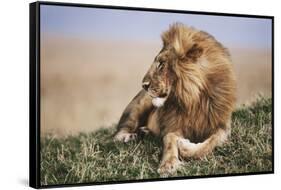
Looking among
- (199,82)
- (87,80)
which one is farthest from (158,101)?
(87,80)

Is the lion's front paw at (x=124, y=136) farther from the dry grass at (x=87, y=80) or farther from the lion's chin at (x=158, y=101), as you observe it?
the lion's chin at (x=158, y=101)

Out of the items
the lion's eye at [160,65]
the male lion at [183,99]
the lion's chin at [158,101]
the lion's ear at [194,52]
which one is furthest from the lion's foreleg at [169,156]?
the lion's ear at [194,52]

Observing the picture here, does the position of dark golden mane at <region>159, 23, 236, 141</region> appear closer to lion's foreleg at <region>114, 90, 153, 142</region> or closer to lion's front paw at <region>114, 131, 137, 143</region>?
lion's foreleg at <region>114, 90, 153, 142</region>

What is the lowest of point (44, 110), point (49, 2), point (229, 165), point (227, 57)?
point (229, 165)

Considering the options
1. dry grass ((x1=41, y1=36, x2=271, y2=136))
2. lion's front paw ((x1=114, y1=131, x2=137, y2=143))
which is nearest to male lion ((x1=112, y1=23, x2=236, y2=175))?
lion's front paw ((x1=114, y1=131, x2=137, y2=143))

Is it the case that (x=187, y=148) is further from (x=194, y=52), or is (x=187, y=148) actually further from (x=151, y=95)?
(x=194, y=52)

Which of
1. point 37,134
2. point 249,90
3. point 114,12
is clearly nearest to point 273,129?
point 249,90

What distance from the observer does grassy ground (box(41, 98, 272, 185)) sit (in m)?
5.12

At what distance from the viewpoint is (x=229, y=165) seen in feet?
19.1

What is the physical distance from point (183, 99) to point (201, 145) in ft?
1.40

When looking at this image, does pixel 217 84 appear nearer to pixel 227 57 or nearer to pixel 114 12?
pixel 227 57

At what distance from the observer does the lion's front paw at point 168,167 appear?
18.0 ft

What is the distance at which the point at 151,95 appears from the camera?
5469mm

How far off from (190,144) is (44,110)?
4.21 ft
